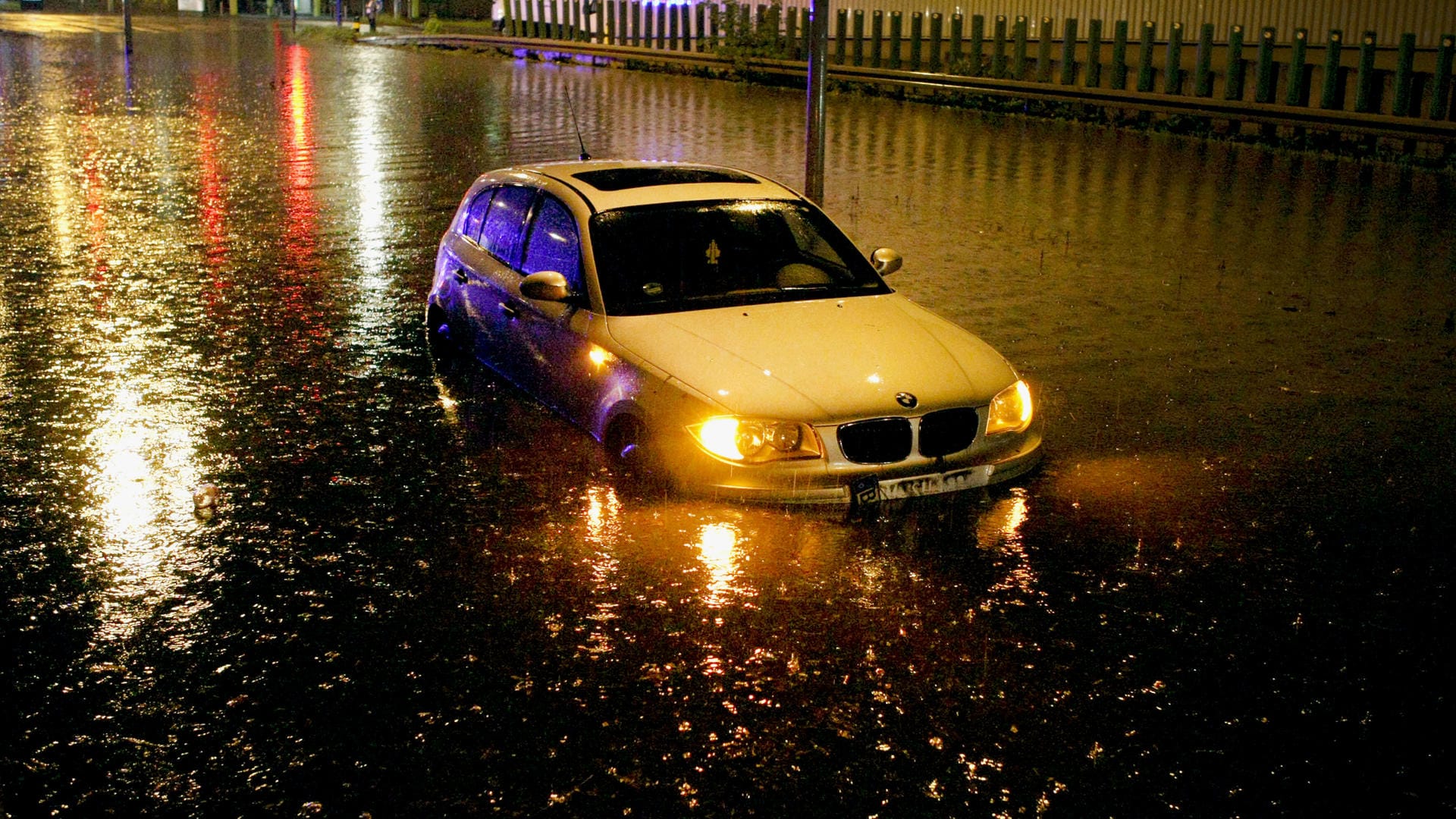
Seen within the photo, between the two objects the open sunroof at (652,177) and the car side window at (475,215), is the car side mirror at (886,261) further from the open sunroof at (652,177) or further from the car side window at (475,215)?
the car side window at (475,215)

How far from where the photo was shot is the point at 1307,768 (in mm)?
4344

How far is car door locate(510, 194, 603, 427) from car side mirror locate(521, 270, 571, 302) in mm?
75

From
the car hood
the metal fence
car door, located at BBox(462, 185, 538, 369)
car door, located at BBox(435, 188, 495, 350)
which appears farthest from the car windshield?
the metal fence

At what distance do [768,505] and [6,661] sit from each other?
2.99 m

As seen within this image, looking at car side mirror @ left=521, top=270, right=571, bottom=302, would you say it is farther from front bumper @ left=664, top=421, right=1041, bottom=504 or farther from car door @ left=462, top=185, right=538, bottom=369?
front bumper @ left=664, top=421, right=1041, bottom=504

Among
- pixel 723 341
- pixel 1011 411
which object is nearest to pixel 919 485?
pixel 1011 411

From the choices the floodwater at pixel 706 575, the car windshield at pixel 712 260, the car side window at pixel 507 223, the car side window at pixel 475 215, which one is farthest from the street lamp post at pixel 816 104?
the car windshield at pixel 712 260

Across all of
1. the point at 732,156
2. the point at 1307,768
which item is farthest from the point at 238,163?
the point at 1307,768

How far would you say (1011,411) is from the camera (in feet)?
22.6

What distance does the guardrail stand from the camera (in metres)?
20.3

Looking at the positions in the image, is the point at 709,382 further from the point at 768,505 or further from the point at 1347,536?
the point at 1347,536

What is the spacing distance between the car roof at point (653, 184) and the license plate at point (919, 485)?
221 centimetres

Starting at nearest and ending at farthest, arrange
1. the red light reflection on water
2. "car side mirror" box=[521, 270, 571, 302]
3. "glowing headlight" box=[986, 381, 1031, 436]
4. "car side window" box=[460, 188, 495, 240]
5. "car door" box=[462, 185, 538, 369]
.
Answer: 1. "glowing headlight" box=[986, 381, 1031, 436]
2. "car side mirror" box=[521, 270, 571, 302]
3. "car door" box=[462, 185, 538, 369]
4. "car side window" box=[460, 188, 495, 240]
5. the red light reflection on water

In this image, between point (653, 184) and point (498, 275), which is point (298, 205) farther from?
point (653, 184)
